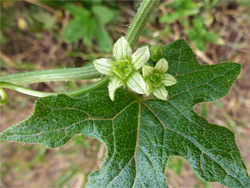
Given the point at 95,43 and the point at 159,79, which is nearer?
the point at 159,79

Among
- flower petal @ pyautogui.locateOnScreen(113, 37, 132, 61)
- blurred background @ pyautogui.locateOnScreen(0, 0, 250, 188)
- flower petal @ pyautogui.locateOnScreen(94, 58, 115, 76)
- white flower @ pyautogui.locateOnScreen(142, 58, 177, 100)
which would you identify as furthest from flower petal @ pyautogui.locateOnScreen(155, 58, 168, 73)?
blurred background @ pyautogui.locateOnScreen(0, 0, 250, 188)

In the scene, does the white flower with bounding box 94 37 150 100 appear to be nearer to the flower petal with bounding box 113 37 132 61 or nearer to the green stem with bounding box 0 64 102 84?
the flower petal with bounding box 113 37 132 61

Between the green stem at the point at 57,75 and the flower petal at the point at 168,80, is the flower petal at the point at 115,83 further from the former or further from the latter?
the flower petal at the point at 168,80

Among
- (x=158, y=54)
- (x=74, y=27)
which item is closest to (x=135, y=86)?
(x=158, y=54)

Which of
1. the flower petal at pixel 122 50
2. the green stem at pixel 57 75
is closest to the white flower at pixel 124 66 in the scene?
the flower petal at pixel 122 50

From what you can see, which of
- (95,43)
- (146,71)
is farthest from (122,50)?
(95,43)

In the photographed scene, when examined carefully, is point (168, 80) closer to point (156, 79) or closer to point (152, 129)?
point (156, 79)
